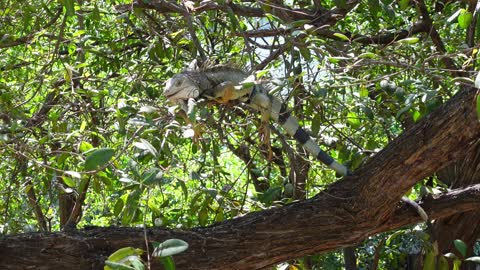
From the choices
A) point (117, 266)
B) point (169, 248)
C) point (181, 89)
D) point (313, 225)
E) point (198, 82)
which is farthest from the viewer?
point (198, 82)

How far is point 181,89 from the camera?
328 centimetres

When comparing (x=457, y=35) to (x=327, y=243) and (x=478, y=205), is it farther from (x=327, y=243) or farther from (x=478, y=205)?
(x=327, y=243)

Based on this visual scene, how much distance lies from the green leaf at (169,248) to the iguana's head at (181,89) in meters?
1.25

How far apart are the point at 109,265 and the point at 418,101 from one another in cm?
180

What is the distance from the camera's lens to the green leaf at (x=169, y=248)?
6.44 feet

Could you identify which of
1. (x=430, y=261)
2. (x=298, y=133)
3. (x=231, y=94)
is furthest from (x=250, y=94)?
(x=430, y=261)

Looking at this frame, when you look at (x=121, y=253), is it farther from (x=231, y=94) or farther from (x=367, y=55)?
(x=231, y=94)

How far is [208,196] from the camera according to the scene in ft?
10.4

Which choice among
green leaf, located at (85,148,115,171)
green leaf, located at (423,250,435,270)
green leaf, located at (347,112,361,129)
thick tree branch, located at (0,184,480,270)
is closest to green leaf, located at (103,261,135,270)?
green leaf, located at (85,148,115,171)

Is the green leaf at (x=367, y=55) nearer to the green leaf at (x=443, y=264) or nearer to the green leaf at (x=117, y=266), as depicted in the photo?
the green leaf at (x=443, y=264)

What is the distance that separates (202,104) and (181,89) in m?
0.15

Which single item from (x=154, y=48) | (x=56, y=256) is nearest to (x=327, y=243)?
(x=56, y=256)

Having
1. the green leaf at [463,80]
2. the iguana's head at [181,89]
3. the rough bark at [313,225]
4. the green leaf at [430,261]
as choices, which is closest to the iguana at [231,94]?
the iguana's head at [181,89]

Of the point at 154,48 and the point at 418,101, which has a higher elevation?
the point at 154,48
